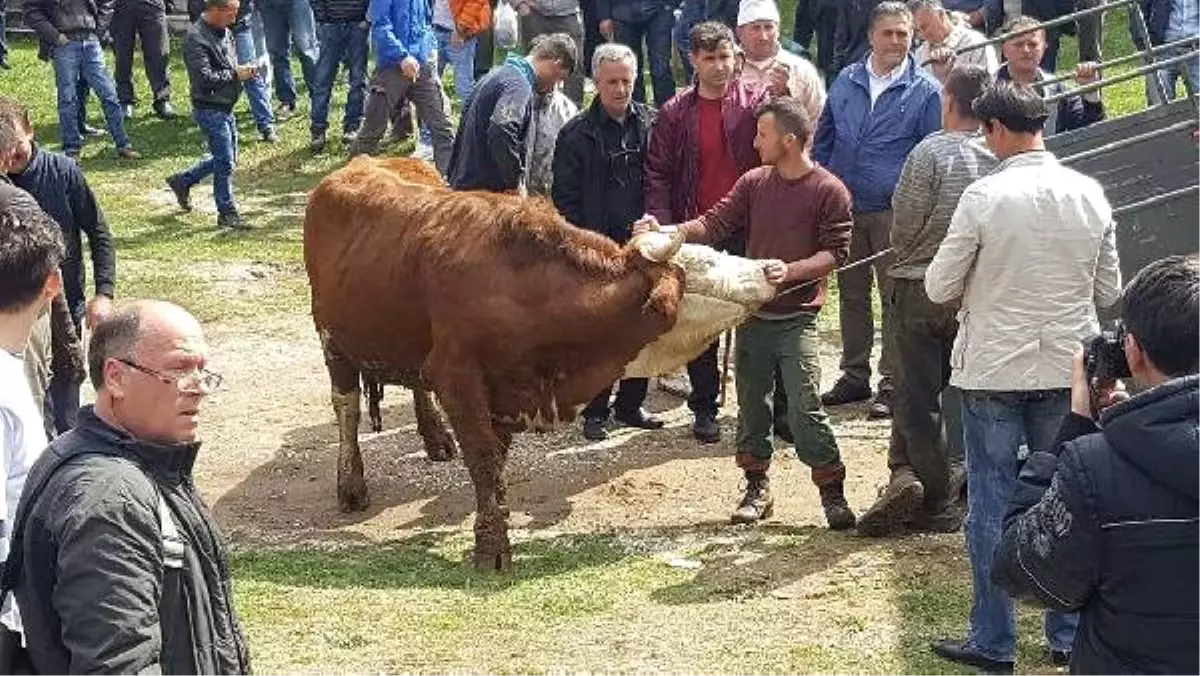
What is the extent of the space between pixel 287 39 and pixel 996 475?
14240 millimetres

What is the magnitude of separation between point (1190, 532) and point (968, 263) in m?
2.67

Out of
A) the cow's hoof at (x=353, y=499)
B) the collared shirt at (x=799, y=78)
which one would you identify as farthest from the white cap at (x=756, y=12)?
the cow's hoof at (x=353, y=499)

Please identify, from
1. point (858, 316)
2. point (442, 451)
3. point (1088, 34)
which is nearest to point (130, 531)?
point (442, 451)

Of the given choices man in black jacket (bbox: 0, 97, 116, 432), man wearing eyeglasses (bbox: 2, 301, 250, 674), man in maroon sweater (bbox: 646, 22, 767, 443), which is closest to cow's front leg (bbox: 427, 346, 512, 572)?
man in black jacket (bbox: 0, 97, 116, 432)

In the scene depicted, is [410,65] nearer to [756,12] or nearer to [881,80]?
[756,12]

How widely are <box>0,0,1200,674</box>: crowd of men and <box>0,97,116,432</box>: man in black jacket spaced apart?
0.6 inches

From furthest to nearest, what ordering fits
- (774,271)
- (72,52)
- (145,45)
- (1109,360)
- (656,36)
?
1. (145,45)
2. (72,52)
3. (656,36)
4. (774,271)
5. (1109,360)

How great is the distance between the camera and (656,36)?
16.9m

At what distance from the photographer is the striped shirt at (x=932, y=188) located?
733 cm

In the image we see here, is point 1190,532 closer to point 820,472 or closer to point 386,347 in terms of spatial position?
point 820,472

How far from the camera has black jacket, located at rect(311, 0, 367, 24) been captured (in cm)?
1702

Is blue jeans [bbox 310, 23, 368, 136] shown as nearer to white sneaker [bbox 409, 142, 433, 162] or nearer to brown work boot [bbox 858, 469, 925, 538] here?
white sneaker [bbox 409, 142, 433, 162]

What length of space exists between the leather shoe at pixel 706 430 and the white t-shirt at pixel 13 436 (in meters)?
6.30

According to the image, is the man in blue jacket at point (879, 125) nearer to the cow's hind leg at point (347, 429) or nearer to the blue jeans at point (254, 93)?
the cow's hind leg at point (347, 429)
